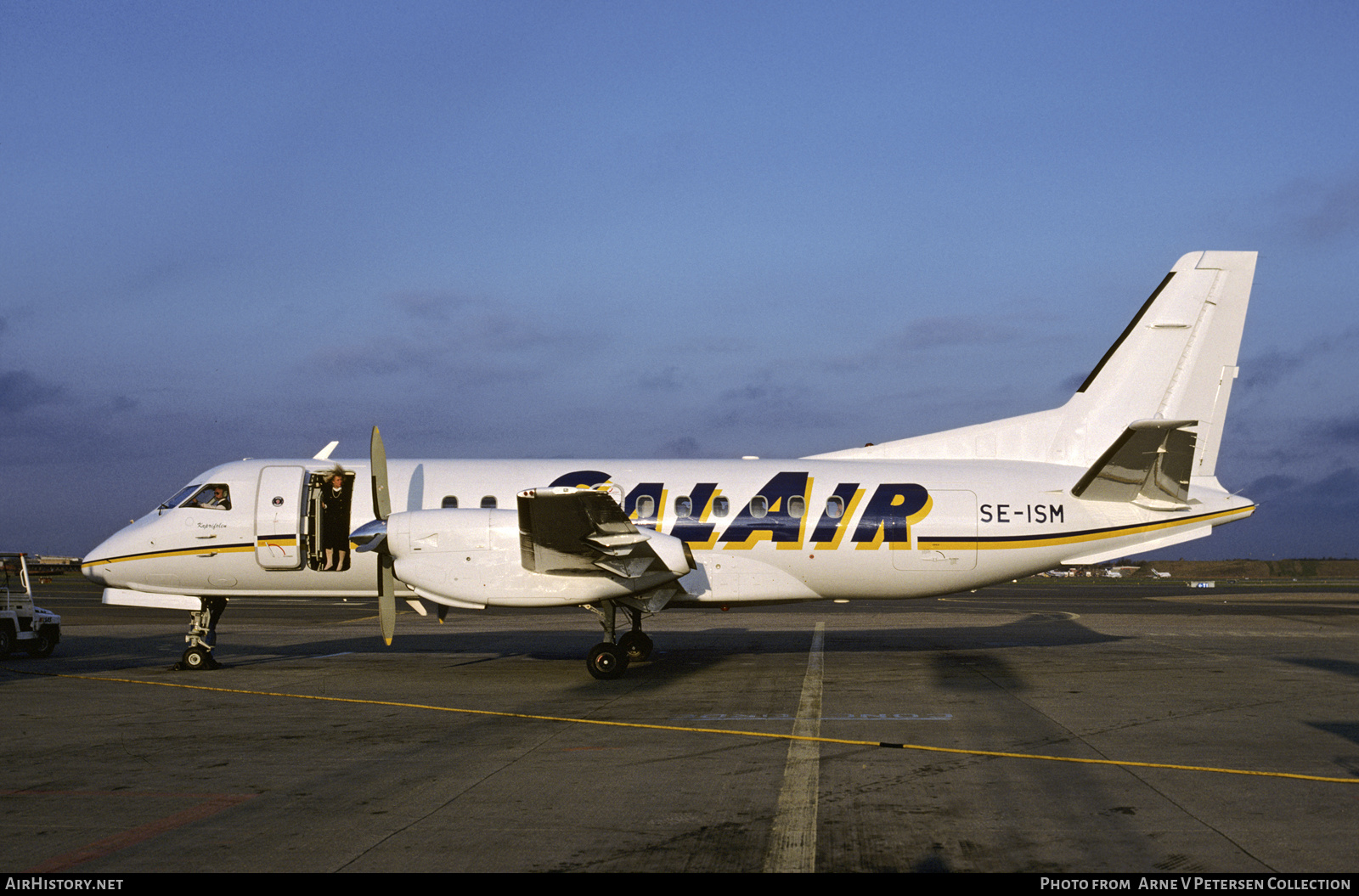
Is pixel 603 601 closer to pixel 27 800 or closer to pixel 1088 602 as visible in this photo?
pixel 27 800

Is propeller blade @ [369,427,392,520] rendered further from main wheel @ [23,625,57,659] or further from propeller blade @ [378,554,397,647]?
main wheel @ [23,625,57,659]

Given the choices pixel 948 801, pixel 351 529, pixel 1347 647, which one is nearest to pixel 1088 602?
pixel 1347 647

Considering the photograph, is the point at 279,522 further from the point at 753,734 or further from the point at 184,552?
the point at 753,734

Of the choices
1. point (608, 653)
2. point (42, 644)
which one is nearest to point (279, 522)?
point (608, 653)

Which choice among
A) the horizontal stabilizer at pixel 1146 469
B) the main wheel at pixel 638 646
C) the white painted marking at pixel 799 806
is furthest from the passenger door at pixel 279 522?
the horizontal stabilizer at pixel 1146 469

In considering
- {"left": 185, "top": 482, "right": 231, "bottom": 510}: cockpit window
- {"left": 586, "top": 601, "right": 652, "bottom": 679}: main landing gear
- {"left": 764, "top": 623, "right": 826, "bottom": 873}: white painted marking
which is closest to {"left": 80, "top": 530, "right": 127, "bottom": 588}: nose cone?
{"left": 185, "top": 482, "right": 231, "bottom": 510}: cockpit window

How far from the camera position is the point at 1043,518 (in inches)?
618

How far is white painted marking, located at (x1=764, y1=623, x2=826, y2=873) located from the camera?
575 centimetres

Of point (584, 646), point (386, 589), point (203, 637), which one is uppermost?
point (386, 589)

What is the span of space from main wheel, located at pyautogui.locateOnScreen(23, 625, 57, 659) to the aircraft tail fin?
62.6ft

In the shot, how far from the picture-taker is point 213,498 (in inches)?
623

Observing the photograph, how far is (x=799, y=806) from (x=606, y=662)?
24.9ft

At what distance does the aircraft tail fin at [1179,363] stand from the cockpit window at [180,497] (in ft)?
48.9

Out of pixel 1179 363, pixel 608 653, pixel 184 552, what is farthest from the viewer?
pixel 1179 363
